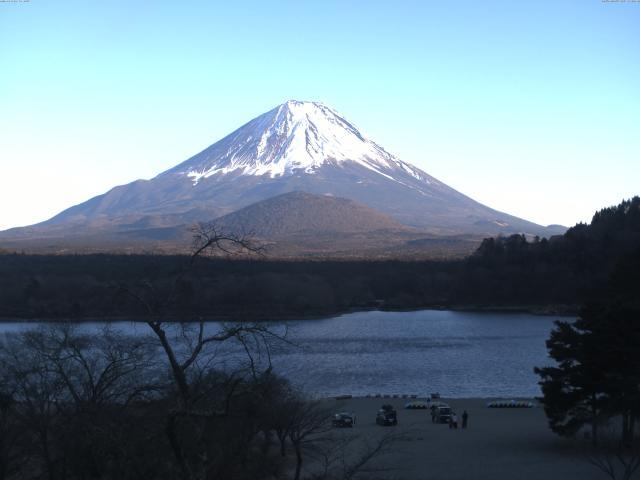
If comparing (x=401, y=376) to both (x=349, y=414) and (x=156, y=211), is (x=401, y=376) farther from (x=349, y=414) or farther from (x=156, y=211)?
(x=156, y=211)

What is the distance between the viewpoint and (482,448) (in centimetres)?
1323

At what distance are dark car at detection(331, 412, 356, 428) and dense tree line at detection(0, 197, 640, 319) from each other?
20018 mm

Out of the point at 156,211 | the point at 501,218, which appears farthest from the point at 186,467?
the point at 501,218

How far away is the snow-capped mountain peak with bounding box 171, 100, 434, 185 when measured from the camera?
134m

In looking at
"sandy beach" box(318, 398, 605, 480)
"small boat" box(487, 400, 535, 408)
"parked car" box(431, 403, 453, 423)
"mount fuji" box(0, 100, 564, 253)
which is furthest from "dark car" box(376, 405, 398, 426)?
"mount fuji" box(0, 100, 564, 253)

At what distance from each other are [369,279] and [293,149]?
86.2m

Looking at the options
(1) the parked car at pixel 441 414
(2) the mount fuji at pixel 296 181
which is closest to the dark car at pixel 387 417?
(1) the parked car at pixel 441 414

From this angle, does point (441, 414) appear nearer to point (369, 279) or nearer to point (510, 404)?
point (510, 404)

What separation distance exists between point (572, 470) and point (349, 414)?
5249mm

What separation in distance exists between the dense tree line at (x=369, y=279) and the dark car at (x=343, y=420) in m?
20.0

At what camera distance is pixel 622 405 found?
38.7 ft

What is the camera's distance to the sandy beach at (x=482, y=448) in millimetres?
11250

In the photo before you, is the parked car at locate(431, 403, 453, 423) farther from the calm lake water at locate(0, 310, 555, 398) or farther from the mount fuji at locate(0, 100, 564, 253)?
the mount fuji at locate(0, 100, 564, 253)

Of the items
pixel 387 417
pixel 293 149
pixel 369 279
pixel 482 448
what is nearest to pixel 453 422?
pixel 387 417
